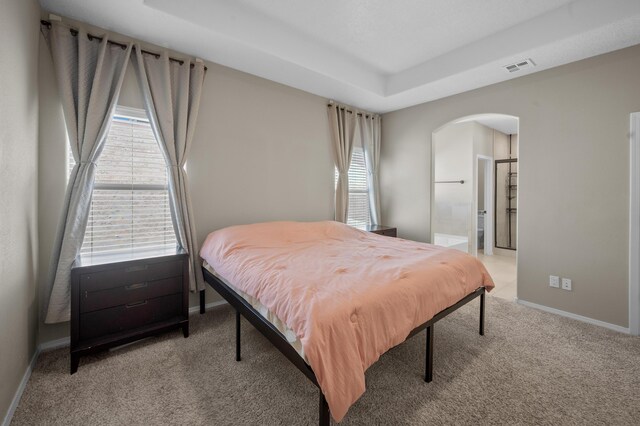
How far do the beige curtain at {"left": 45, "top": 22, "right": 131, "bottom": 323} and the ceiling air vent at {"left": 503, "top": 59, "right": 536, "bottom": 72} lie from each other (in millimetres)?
3895

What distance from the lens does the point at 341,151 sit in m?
4.14

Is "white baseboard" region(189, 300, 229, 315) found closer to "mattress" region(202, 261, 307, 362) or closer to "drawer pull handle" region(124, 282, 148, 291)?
"drawer pull handle" region(124, 282, 148, 291)

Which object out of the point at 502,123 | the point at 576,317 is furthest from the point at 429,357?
the point at 502,123

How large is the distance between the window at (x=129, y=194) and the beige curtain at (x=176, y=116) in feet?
0.43

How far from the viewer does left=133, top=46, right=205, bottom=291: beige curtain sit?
8.38ft

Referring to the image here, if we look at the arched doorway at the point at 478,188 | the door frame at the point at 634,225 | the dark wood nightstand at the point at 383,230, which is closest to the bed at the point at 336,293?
the dark wood nightstand at the point at 383,230

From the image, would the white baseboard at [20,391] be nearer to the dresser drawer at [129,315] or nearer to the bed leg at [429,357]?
the dresser drawer at [129,315]

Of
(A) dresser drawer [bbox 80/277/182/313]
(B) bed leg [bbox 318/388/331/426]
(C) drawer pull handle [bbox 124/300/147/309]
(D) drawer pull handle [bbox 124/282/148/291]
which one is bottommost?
(B) bed leg [bbox 318/388/331/426]

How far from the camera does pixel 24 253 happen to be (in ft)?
5.95

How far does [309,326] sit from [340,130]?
3.45m

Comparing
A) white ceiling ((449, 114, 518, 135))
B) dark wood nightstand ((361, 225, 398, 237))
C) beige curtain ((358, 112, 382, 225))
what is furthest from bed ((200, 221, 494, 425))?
white ceiling ((449, 114, 518, 135))

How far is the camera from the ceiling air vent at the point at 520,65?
9.33 ft

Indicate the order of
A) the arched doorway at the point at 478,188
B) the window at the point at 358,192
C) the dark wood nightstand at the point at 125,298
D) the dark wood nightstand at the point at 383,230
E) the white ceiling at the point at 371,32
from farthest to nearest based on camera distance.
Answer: the arched doorway at the point at 478,188 < the window at the point at 358,192 < the dark wood nightstand at the point at 383,230 < the white ceiling at the point at 371,32 < the dark wood nightstand at the point at 125,298

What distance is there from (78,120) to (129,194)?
0.70m
